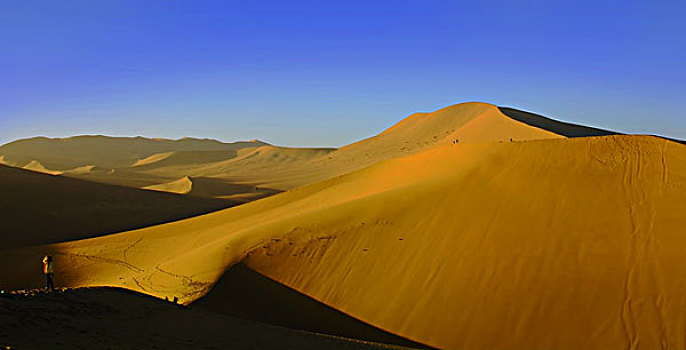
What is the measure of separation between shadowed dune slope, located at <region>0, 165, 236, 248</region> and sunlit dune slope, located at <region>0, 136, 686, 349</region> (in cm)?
480

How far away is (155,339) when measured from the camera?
5.84m

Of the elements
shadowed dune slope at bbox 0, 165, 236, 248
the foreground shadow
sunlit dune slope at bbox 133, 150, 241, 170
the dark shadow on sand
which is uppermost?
the dark shadow on sand

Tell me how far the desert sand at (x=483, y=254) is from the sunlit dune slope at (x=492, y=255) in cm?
3

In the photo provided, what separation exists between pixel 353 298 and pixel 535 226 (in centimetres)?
464

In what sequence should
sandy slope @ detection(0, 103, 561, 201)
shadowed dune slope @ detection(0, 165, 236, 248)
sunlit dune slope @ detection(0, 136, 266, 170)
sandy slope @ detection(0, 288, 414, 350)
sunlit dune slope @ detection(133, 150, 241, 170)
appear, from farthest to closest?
sunlit dune slope @ detection(0, 136, 266, 170) < sunlit dune slope @ detection(133, 150, 241, 170) < sandy slope @ detection(0, 103, 561, 201) < shadowed dune slope @ detection(0, 165, 236, 248) < sandy slope @ detection(0, 288, 414, 350)

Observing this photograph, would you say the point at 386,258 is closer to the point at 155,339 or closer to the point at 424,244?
the point at 424,244

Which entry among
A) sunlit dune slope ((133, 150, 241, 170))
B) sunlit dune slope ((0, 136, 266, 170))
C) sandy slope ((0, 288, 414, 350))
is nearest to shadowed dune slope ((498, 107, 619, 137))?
sandy slope ((0, 288, 414, 350))

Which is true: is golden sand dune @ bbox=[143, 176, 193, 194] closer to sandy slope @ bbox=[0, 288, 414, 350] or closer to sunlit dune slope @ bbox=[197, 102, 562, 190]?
sunlit dune slope @ bbox=[197, 102, 562, 190]

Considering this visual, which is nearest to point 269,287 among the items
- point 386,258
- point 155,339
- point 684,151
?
point 386,258

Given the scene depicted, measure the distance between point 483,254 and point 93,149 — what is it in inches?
5041

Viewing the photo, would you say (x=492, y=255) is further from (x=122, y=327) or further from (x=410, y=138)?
(x=410, y=138)

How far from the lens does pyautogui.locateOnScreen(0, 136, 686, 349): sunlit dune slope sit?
365 inches

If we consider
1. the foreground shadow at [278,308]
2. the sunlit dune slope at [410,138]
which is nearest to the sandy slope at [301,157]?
the sunlit dune slope at [410,138]

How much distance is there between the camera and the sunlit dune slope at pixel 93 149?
104 meters
